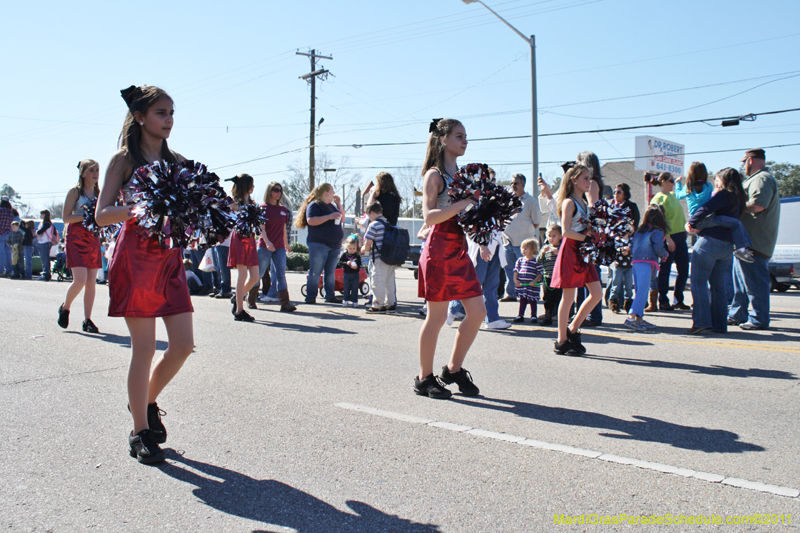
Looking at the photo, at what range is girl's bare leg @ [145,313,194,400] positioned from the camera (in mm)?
3471

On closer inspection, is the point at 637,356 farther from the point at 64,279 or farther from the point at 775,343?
the point at 64,279

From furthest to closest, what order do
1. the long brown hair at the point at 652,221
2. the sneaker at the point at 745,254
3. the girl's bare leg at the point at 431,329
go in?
1. the long brown hair at the point at 652,221
2. the sneaker at the point at 745,254
3. the girl's bare leg at the point at 431,329

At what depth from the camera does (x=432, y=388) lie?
4777mm

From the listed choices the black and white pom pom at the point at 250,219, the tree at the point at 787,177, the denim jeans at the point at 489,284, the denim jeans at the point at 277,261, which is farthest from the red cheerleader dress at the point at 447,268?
the tree at the point at 787,177

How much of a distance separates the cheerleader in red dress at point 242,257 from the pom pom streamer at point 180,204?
17.8ft

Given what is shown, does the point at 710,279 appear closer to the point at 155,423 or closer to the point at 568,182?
the point at 568,182

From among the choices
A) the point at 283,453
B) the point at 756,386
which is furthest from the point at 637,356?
the point at 283,453

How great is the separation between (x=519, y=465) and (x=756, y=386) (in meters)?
2.79

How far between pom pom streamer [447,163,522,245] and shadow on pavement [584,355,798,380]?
2.28 m

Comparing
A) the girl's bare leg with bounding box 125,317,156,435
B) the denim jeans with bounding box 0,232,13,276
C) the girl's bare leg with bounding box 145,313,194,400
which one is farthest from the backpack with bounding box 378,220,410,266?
the denim jeans with bounding box 0,232,13,276

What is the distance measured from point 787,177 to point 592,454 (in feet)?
199

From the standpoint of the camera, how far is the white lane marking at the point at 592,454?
3080mm

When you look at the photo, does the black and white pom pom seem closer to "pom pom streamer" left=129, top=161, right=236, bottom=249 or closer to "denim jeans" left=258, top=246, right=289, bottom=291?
"denim jeans" left=258, top=246, right=289, bottom=291

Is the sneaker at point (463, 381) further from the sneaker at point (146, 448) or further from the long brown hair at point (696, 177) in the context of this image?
the long brown hair at point (696, 177)
